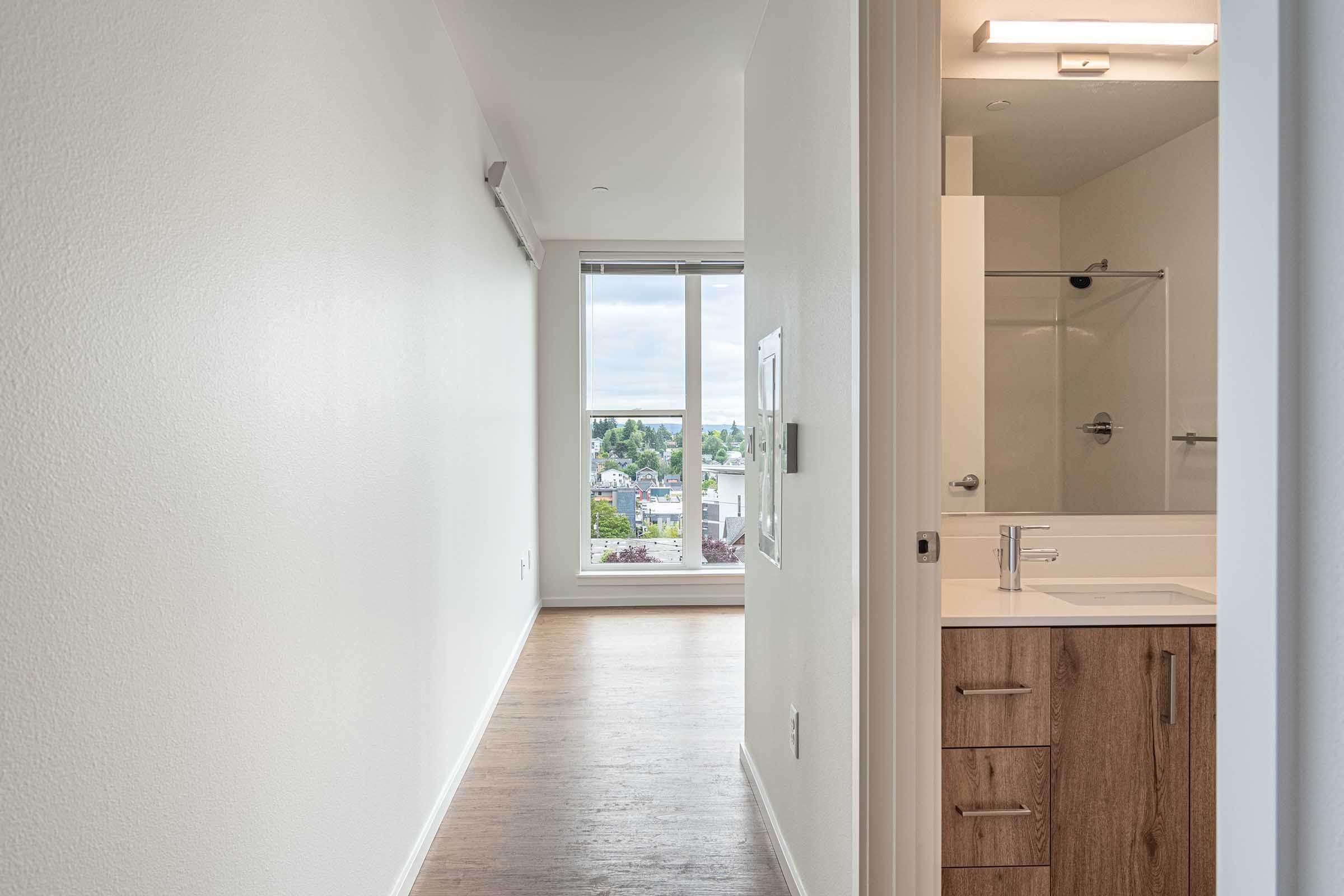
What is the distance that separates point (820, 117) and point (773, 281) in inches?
27.8

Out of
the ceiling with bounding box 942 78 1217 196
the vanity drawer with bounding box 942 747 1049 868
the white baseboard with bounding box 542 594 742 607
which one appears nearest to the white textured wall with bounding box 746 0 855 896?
the vanity drawer with bounding box 942 747 1049 868

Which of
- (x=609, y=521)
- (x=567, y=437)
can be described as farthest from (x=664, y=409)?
(x=609, y=521)

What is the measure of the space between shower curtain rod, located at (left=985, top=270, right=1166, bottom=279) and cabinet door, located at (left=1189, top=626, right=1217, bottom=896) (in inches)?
41.6

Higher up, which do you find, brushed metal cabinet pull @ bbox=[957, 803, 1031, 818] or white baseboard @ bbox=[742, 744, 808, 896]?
brushed metal cabinet pull @ bbox=[957, 803, 1031, 818]

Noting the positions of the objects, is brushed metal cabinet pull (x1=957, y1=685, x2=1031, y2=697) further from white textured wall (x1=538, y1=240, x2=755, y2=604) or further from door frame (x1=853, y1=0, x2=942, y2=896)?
white textured wall (x1=538, y1=240, x2=755, y2=604)

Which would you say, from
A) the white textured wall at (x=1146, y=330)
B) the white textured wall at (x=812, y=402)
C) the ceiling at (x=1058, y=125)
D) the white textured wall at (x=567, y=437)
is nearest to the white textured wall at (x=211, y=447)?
the white textured wall at (x=812, y=402)

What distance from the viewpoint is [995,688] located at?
1645mm

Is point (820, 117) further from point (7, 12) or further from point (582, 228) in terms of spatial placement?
point (582, 228)

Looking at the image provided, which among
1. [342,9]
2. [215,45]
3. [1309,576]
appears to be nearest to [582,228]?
[342,9]

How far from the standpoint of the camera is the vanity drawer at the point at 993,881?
1.64 meters

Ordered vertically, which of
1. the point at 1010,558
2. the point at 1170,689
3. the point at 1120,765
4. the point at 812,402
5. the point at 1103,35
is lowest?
the point at 1120,765

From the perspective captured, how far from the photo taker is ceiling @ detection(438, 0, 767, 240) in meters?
2.62

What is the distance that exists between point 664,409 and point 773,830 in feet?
13.1

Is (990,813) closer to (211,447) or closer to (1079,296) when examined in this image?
(1079,296)
